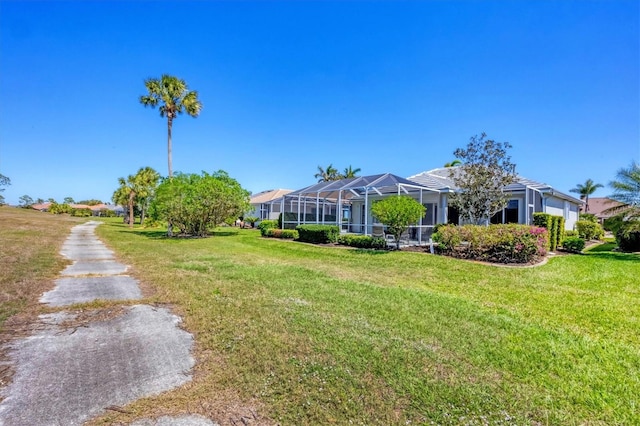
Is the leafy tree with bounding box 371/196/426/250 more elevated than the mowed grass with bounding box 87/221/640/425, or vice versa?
the leafy tree with bounding box 371/196/426/250

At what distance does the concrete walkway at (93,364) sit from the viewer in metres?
2.50

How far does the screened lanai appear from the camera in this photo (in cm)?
1722

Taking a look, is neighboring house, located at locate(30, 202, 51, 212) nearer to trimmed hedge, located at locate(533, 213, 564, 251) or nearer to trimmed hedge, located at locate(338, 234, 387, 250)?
trimmed hedge, located at locate(338, 234, 387, 250)

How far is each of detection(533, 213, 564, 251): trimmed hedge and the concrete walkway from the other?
14929 millimetres

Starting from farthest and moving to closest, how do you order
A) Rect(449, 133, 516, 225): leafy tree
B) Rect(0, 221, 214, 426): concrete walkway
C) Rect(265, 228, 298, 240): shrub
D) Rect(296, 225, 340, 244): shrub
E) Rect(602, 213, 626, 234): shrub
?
Rect(265, 228, 298, 240): shrub → Rect(296, 225, 340, 244): shrub → Rect(602, 213, 626, 234): shrub → Rect(449, 133, 516, 225): leafy tree → Rect(0, 221, 214, 426): concrete walkway

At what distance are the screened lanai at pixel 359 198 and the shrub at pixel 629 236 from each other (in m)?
8.25

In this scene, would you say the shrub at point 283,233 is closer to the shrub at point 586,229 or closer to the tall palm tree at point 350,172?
the shrub at point 586,229

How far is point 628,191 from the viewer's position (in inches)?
597

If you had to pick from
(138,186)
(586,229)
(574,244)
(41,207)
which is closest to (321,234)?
(574,244)

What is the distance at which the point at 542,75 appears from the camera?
13305 millimetres

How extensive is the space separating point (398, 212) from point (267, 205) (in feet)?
91.4

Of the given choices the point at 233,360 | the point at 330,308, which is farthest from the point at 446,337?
the point at 233,360

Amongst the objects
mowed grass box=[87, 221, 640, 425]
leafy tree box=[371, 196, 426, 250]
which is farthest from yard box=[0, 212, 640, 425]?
Answer: leafy tree box=[371, 196, 426, 250]

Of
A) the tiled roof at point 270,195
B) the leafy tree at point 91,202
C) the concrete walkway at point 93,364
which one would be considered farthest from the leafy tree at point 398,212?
the leafy tree at point 91,202
